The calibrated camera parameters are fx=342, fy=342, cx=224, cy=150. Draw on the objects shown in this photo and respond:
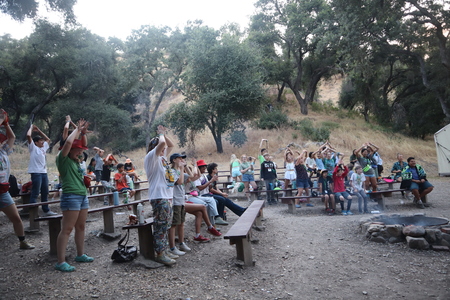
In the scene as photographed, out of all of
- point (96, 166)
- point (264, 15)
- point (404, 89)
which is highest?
point (264, 15)

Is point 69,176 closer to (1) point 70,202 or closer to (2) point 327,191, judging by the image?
(1) point 70,202

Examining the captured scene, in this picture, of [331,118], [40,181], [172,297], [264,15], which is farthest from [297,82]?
[172,297]

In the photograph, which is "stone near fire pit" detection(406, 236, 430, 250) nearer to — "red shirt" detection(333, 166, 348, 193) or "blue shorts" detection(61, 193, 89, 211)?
"red shirt" detection(333, 166, 348, 193)

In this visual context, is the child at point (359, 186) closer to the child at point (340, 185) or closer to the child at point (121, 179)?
the child at point (340, 185)

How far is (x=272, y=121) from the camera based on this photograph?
2684 centimetres

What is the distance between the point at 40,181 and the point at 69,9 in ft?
13.9

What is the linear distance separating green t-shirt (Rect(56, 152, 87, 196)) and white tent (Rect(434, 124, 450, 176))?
15.0 m

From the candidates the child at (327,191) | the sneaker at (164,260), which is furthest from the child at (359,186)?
the sneaker at (164,260)

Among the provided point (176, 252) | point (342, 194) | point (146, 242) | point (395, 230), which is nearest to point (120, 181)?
point (176, 252)

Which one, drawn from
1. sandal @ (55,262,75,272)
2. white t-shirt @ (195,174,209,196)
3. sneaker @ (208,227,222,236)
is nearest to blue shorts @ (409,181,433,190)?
white t-shirt @ (195,174,209,196)

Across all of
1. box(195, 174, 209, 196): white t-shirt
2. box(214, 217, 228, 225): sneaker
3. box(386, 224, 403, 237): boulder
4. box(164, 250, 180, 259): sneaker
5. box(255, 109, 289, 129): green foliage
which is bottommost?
box(386, 224, 403, 237): boulder

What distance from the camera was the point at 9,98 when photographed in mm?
23578

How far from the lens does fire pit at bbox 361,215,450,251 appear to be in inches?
213

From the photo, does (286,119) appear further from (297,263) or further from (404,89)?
(297,263)
